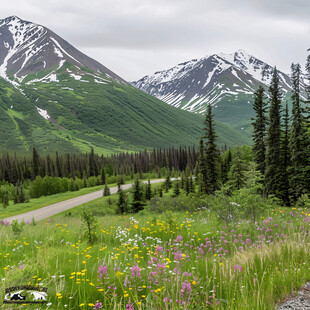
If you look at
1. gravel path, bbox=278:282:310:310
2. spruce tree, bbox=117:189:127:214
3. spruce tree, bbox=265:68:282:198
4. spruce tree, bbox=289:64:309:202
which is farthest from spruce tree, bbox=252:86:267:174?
gravel path, bbox=278:282:310:310

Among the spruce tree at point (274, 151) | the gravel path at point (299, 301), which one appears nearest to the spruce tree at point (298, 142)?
the spruce tree at point (274, 151)

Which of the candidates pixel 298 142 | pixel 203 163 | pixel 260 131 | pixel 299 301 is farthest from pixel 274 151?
pixel 299 301

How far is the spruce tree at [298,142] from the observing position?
33.8 metres

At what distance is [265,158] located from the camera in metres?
42.1

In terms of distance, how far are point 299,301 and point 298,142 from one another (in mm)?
36553

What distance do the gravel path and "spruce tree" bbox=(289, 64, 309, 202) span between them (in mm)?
34863

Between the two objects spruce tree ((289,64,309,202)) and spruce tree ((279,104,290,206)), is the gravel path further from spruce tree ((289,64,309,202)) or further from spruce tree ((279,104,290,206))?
spruce tree ((279,104,290,206))

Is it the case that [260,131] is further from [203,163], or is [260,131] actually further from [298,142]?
[203,163]

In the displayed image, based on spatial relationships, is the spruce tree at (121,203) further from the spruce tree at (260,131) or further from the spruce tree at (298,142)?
the spruce tree at (298,142)

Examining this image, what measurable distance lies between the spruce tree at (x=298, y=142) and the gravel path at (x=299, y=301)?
1373 inches

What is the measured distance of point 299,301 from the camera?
290 cm

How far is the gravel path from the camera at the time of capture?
278cm

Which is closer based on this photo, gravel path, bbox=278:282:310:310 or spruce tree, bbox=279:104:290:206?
gravel path, bbox=278:282:310:310

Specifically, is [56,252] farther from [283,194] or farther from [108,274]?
[283,194]
